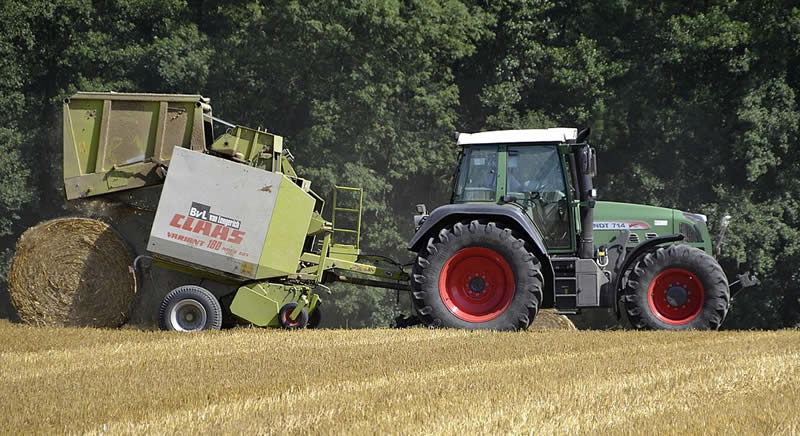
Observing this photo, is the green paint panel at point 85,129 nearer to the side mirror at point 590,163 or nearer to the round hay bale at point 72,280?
the round hay bale at point 72,280

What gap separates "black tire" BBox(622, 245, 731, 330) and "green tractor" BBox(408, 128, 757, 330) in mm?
11

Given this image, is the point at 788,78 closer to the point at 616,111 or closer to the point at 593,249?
the point at 616,111

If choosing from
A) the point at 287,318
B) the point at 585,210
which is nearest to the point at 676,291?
the point at 585,210

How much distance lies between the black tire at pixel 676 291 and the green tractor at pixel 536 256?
0.04 ft

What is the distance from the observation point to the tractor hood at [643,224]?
1254 centimetres

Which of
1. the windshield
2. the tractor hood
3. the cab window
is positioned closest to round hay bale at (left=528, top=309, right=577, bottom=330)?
the tractor hood

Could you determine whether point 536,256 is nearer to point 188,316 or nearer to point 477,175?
point 477,175

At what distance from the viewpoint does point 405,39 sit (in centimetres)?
2577

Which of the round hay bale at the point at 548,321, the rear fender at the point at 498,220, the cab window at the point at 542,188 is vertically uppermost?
the cab window at the point at 542,188

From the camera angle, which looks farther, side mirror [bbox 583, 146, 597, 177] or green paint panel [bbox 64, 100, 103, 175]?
green paint panel [bbox 64, 100, 103, 175]

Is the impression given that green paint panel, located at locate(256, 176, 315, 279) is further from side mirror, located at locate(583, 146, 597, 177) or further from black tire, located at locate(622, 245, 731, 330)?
black tire, located at locate(622, 245, 731, 330)

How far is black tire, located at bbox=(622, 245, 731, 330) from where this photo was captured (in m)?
11.6

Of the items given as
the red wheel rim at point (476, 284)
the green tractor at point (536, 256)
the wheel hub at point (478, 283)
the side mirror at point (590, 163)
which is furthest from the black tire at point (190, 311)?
the side mirror at point (590, 163)

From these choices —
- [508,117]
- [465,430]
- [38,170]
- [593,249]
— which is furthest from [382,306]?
[465,430]
